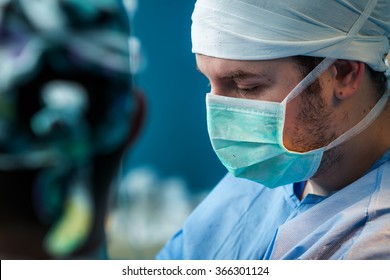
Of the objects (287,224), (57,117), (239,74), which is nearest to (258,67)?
(239,74)

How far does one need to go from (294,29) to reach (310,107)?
18 centimetres


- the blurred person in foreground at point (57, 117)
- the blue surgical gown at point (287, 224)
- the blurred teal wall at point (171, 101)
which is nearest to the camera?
the blue surgical gown at point (287, 224)

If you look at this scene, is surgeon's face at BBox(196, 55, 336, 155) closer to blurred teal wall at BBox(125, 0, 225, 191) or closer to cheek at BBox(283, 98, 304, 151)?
cheek at BBox(283, 98, 304, 151)

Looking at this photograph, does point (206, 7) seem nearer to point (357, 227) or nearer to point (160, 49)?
point (160, 49)

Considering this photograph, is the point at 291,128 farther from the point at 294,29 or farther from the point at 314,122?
the point at 294,29

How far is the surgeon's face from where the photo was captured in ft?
4.19

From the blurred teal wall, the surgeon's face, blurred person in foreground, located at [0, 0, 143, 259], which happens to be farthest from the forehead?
the blurred teal wall

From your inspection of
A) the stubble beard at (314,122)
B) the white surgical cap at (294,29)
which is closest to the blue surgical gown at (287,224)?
the stubble beard at (314,122)

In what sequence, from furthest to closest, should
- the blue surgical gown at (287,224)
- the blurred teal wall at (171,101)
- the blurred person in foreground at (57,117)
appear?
1. the blurred teal wall at (171,101)
2. the blurred person in foreground at (57,117)
3. the blue surgical gown at (287,224)

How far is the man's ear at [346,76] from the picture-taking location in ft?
4.24

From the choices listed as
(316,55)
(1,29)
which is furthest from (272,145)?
(1,29)

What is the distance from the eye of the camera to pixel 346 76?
129cm

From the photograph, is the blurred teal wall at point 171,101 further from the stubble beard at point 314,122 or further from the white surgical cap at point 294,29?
the stubble beard at point 314,122
